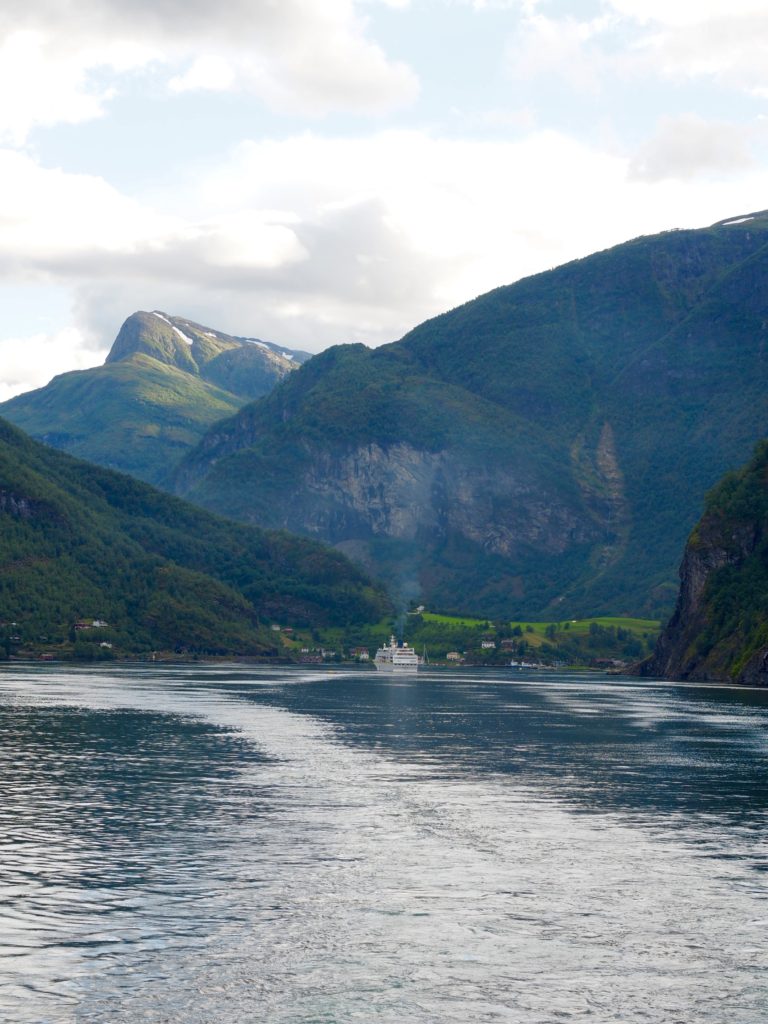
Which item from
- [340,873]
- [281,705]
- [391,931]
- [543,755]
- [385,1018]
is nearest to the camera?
[385,1018]

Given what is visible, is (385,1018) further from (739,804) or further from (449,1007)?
(739,804)

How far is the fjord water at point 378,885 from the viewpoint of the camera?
3922 centimetres

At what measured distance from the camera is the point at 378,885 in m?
54.0

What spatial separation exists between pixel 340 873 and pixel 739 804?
32.2 meters

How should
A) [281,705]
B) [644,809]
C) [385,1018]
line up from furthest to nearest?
[281,705]
[644,809]
[385,1018]

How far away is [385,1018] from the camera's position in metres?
37.3

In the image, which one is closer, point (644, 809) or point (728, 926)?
point (728, 926)

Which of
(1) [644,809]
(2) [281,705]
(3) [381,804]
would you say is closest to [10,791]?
(3) [381,804]


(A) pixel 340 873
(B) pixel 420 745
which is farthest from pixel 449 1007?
(B) pixel 420 745

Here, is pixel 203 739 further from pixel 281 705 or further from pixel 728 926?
pixel 728 926

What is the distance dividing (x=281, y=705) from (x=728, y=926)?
128 metres

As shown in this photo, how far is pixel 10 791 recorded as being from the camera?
79375 mm

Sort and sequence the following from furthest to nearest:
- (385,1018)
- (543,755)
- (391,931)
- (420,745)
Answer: (420,745)
(543,755)
(391,931)
(385,1018)

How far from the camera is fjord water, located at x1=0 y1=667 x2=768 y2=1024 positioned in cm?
3922
